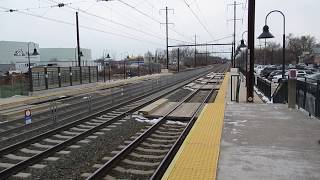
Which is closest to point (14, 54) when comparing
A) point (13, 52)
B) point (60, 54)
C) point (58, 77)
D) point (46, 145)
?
point (13, 52)

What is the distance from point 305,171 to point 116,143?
6253mm

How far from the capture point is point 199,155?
8633 millimetres

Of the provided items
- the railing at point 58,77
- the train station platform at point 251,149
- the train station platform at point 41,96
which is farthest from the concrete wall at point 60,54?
the train station platform at point 251,149

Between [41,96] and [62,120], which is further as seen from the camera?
[41,96]

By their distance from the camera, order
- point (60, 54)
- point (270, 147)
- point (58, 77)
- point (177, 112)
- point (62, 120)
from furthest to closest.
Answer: point (60, 54), point (58, 77), point (177, 112), point (62, 120), point (270, 147)

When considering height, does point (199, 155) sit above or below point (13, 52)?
below

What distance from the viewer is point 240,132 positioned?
11305 millimetres

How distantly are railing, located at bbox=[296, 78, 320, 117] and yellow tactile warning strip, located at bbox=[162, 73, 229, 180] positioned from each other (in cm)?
322

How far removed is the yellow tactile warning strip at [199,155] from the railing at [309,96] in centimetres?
322

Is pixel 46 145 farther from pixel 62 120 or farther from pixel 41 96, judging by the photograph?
pixel 41 96

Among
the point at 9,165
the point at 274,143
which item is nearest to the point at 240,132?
the point at 274,143

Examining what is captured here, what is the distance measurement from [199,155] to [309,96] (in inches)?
294

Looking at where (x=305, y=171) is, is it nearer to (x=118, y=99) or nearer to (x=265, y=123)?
(x=265, y=123)

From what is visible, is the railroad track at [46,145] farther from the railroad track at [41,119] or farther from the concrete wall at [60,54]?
the concrete wall at [60,54]
